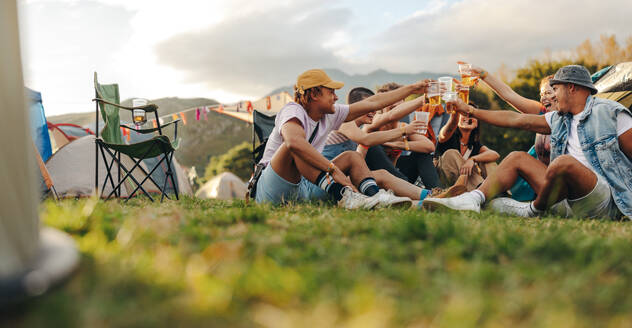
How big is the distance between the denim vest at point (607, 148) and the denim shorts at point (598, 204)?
57 mm

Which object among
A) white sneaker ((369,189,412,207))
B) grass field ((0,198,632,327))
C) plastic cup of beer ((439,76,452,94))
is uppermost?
plastic cup of beer ((439,76,452,94))

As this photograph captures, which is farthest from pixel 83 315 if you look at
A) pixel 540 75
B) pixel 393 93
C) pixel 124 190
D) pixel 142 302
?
pixel 540 75

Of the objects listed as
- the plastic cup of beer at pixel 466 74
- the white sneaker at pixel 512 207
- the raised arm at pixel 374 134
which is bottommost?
the white sneaker at pixel 512 207

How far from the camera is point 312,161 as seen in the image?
9.28ft

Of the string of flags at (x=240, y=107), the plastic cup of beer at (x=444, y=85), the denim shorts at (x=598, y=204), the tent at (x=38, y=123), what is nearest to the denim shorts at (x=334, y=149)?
the plastic cup of beer at (x=444, y=85)

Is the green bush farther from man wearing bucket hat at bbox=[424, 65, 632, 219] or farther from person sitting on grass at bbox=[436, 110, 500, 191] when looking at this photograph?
man wearing bucket hat at bbox=[424, 65, 632, 219]

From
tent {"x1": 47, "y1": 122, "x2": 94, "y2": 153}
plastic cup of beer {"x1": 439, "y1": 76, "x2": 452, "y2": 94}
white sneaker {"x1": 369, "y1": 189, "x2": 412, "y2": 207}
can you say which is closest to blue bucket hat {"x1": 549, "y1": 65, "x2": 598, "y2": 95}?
plastic cup of beer {"x1": 439, "y1": 76, "x2": 452, "y2": 94}

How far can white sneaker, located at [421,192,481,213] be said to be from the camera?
2.77 meters

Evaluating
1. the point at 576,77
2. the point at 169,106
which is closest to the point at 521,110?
the point at 576,77

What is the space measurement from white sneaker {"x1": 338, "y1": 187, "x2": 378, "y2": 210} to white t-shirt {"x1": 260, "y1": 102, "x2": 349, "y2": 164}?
56 cm

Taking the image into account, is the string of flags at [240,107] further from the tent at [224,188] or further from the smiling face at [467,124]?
the smiling face at [467,124]

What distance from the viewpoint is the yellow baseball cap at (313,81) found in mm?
3094

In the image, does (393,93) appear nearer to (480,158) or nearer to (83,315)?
(480,158)

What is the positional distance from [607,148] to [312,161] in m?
2.02
